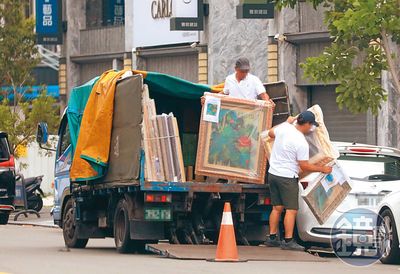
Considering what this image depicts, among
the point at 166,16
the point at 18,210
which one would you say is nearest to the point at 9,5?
the point at 166,16

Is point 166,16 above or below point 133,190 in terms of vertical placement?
above

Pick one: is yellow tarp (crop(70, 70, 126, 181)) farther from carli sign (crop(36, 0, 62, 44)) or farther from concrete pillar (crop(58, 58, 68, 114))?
concrete pillar (crop(58, 58, 68, 114))

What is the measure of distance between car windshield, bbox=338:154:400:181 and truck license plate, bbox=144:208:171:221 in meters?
2.59

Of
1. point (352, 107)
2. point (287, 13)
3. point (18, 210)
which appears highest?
point (287, 13)

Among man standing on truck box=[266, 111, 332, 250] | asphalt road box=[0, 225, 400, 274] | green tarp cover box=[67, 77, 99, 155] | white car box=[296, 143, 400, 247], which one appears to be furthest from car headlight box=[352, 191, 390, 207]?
green tarp cover box=[67, 77, 99, 155]

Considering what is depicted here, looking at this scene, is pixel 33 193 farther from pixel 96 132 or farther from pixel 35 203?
pixel 96 132

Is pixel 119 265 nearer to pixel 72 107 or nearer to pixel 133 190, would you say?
pixel 133 190

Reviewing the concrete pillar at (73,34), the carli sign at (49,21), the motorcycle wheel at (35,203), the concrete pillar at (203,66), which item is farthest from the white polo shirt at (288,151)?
the concrete pillar at (73,34)

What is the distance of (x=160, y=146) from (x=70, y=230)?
3.25m

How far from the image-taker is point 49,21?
4528cm

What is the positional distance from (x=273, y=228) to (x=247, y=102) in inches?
71.8

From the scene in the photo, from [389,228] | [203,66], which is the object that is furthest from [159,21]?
[389,228]

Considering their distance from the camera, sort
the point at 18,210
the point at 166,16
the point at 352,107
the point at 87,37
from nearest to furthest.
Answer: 1. the point at 352,107
2. the point at 18,210
3. the point at 166,16
4. the point at 87,37

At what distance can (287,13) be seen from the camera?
35562 millimetres
